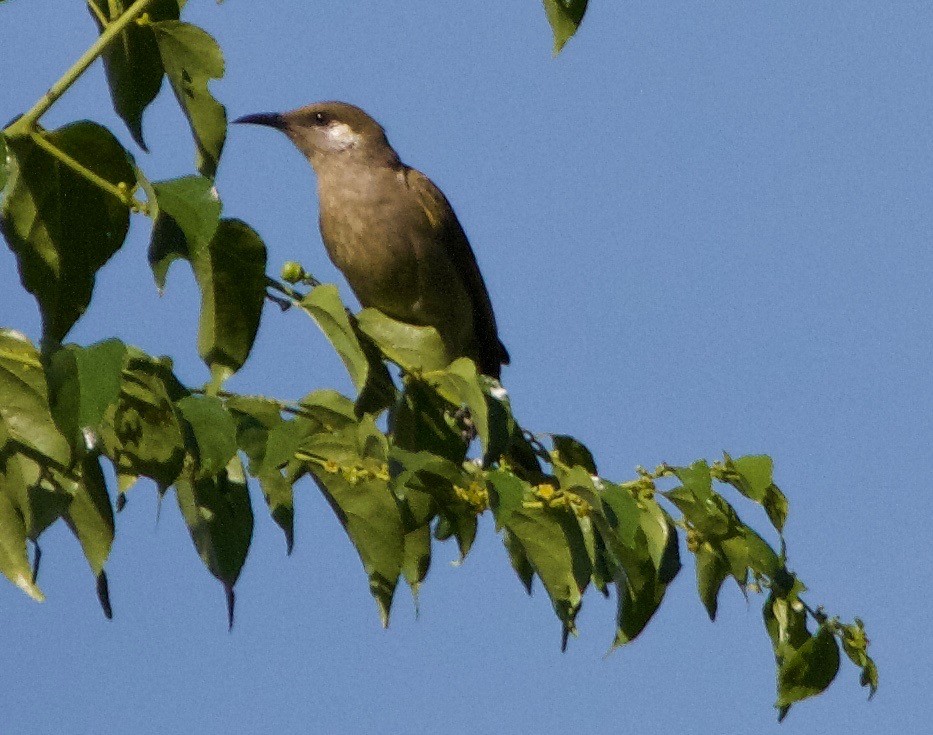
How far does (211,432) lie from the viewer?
2.06 meters

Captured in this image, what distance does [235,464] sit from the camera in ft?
8.06

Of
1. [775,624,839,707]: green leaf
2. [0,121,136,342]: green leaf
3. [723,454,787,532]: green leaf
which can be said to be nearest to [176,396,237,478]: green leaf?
[0,121,136,342]: green leaf

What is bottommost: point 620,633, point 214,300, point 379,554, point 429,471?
point 620,633

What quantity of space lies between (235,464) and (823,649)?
4.34 feet

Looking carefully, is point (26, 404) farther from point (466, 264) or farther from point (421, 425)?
point (466, 264)

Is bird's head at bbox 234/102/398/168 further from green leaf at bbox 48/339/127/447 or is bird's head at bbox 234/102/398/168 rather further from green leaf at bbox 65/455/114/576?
green leaf at bbox 48/339/127/447

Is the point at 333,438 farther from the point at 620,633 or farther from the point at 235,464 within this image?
the point at 620,633

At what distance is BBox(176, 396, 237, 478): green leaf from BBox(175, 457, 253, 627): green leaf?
0.21 metres

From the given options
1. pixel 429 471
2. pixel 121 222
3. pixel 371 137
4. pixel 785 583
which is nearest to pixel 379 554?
pixel 429 471

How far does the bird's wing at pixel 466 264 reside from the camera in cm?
668

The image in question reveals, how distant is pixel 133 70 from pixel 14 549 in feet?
2.92

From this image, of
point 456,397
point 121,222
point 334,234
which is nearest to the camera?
point 121,222

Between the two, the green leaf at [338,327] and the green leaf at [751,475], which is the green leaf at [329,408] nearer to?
the green leaf at [338,327]

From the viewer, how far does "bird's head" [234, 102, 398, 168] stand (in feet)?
21.9
